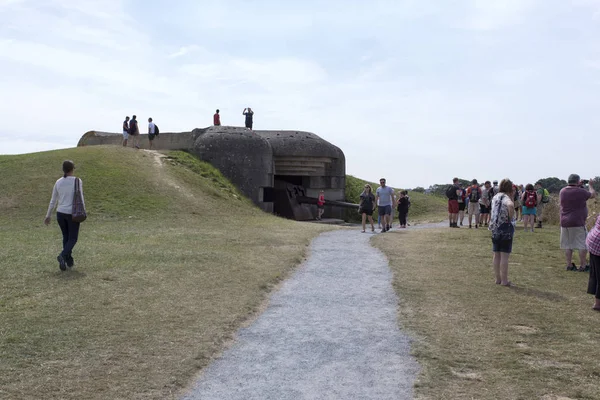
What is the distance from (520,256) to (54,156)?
1790 centimetres

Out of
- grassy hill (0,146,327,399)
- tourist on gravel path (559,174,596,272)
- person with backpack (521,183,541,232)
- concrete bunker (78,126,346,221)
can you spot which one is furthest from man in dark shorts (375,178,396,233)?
concrete bunker (78,126,346,221)

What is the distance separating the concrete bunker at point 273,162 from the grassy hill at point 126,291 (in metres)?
6.06

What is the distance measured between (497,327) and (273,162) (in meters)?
21.2

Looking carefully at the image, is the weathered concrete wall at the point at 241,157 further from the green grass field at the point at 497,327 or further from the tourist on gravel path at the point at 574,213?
the tourist on gravel path at the point at 574,213

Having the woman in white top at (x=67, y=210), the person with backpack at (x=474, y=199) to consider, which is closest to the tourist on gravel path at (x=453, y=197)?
the person with backpack at (x=474, y=199)

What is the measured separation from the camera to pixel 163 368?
4863 millimetres

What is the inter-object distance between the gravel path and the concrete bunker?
1665 cm

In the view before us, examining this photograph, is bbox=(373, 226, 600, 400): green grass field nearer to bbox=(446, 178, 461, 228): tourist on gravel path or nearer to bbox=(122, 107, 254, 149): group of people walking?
bbox=(446, 178, 461, 228): tourist on gravel path

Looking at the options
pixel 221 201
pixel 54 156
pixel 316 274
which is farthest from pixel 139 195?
pixel 316 274

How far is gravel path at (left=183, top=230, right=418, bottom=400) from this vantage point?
4.51 metres

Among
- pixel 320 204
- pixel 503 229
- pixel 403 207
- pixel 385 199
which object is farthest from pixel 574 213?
pixel 320 204

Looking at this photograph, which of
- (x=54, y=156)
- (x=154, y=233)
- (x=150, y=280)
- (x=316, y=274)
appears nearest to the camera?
(x=150, y=280)

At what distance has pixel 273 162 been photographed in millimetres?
27000

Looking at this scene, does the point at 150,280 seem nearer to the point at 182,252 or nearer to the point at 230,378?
the point at 182,252
